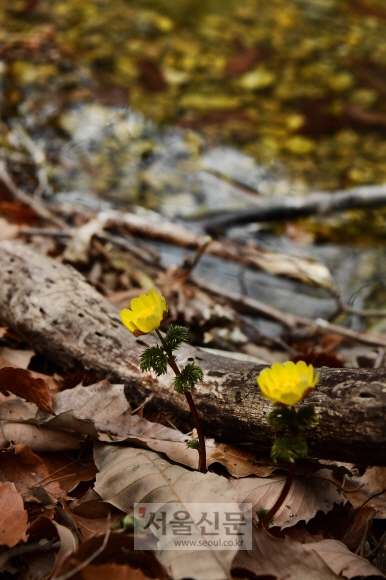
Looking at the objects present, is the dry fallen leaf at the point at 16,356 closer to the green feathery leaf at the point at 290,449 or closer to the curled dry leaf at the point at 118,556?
the curled dry leaf at the point at 118,556

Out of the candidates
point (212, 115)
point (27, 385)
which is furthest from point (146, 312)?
point (212, 115)

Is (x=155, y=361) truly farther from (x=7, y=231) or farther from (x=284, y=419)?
(x=7, y=231)

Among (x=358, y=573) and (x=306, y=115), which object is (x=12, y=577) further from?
(x=306, y=115)

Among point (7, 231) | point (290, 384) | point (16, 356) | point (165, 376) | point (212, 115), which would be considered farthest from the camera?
point (212, 115)

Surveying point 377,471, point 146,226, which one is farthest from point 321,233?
point 377,471

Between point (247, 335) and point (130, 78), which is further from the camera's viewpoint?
point (130, 78)
